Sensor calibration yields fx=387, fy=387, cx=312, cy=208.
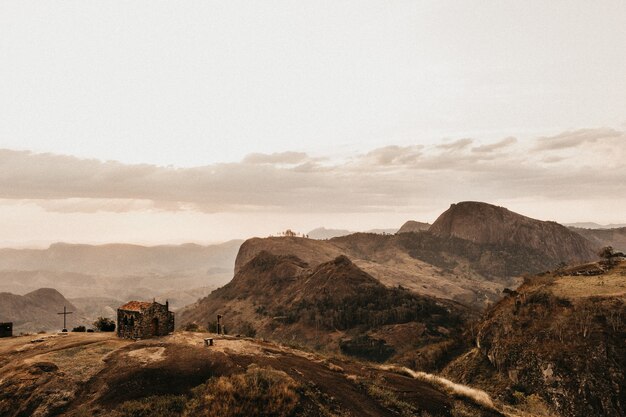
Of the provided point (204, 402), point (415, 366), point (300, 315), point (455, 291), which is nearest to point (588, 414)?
point (415, 366)

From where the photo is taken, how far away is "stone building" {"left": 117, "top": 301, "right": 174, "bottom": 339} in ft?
101

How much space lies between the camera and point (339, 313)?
110 m

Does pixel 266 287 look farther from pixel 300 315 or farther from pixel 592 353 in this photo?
pixel 592 353

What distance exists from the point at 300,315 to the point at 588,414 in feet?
283

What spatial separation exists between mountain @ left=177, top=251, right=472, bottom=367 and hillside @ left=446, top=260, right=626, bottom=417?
722 inches

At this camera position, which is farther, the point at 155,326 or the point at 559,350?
the point at 559,350

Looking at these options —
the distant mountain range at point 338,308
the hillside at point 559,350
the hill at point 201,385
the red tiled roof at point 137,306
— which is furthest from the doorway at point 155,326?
the distant mountain range at point 338,308

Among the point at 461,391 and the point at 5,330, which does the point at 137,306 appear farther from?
the point at 461,391

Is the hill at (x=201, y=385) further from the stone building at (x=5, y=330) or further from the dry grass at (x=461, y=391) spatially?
the stone building at (x=5, y=330)

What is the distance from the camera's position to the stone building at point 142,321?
30.9 m

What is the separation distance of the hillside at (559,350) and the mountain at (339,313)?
722 inches

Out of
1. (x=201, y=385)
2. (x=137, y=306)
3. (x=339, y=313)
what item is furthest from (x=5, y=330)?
(x=339, y=313)

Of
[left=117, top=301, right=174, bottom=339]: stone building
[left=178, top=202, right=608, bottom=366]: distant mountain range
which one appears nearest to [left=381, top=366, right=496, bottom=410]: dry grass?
[left=117, top=301, right=174, bottom=339]: stone building

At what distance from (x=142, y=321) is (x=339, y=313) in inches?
3314
